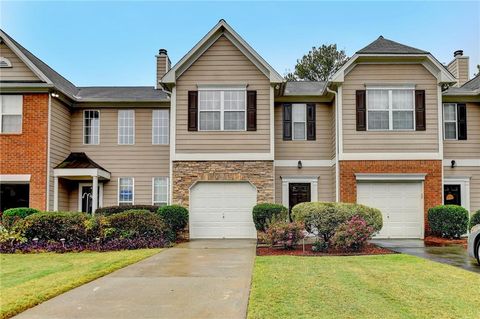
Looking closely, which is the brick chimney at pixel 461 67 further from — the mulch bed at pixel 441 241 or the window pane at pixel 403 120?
the mulch bed at pixel 441 241

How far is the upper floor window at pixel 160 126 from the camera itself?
65.0 feet

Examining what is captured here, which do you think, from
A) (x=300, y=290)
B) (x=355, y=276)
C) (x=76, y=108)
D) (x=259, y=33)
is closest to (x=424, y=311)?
(x=300, y=290)

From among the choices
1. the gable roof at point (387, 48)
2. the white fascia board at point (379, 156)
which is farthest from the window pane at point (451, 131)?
the gable roof at point (387, 48)

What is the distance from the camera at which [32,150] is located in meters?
17.4

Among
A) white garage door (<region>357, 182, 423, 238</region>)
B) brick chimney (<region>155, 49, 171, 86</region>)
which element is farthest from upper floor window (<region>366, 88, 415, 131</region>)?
brick chimney (<region>155, 49, 171, 86</region>)

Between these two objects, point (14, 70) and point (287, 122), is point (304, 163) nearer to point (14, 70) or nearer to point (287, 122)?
point (287, 122)

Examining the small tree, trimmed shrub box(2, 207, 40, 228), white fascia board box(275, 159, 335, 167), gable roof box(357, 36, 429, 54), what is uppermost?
the small tree

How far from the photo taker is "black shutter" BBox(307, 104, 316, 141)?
63.6 feet

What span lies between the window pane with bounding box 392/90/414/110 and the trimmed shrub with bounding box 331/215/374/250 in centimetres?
634

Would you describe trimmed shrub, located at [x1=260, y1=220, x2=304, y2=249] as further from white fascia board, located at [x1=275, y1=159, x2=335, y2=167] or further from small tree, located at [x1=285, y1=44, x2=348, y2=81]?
small tree, located at [x1=285, y1=44, x2=348, y2=81]

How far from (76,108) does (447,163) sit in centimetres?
1575

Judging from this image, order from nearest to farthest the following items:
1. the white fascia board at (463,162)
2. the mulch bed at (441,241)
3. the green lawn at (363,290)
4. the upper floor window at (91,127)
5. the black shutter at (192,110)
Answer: the green lawn at (363,290) < the mulch bed at (441,241) < the black shutter at (192,110) < the white fascia board at (463,162) < the upper floor window at (91,127)

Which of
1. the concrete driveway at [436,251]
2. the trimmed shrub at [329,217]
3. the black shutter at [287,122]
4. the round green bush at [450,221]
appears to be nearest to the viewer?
the concrete driveway at [436,251]

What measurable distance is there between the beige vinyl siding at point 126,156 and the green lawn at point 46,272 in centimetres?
635
